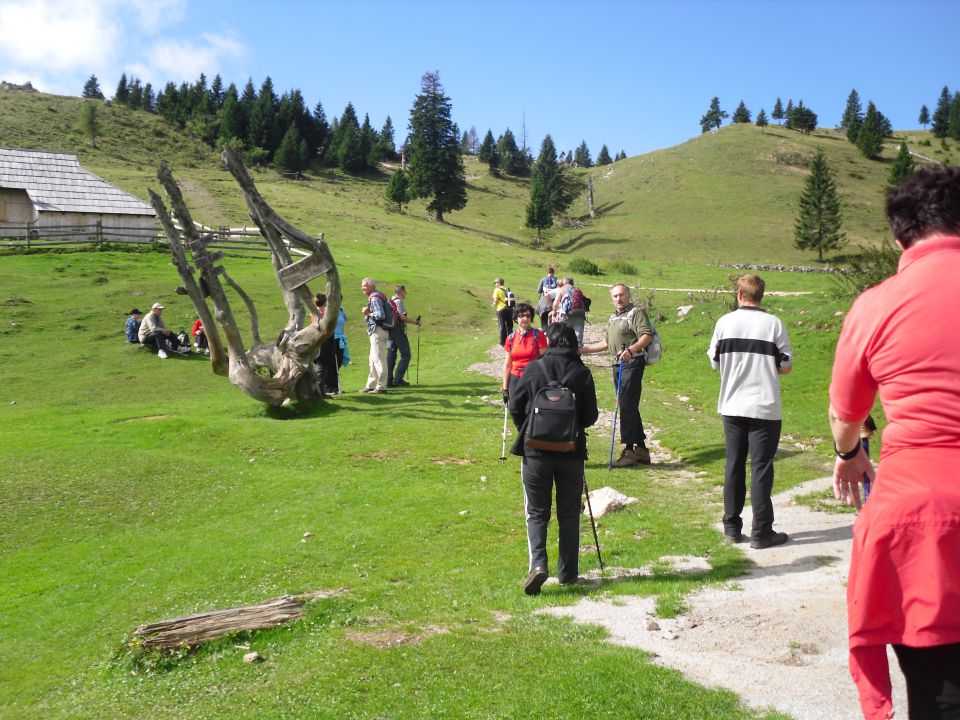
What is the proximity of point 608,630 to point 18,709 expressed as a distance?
4.71 metres

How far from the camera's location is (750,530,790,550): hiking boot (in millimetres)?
7777

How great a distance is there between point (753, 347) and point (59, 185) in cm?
4704

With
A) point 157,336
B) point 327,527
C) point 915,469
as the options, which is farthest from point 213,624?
point 157,336

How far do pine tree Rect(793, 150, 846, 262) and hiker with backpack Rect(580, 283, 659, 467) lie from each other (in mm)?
73492

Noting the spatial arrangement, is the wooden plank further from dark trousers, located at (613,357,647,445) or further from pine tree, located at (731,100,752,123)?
pine tree, located at (731,100,752,123)

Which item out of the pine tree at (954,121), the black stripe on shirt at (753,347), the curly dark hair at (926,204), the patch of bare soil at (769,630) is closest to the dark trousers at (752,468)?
the patch of bare soil at (769,630)

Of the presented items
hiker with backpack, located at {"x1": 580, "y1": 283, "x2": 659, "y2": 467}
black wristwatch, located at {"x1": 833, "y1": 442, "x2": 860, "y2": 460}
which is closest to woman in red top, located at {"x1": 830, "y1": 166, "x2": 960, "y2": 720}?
black wristwatch, located at {"x1": 833, "y1": 442, "x2": 860, "y2": 460}

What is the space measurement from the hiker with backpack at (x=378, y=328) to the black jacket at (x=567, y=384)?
A: 425 inches

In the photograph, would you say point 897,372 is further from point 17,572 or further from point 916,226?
point 17,572

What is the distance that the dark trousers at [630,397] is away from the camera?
11.5 meters

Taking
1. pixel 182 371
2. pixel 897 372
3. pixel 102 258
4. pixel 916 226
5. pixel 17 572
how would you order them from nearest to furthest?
pixel 897 372
pixel 916 226
pixel 17 572
pixel 182 371
pixel 102 258

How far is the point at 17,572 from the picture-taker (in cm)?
902

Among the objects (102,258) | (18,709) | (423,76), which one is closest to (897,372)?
(18,709)

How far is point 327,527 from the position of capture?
9609mm
